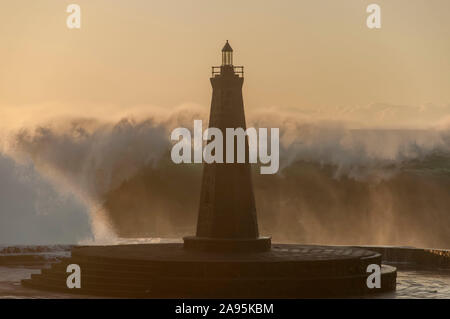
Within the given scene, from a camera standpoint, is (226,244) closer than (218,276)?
No

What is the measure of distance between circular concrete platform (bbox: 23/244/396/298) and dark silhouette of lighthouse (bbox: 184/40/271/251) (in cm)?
281

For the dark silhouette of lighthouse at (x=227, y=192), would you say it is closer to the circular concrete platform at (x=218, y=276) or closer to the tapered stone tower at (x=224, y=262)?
the tapered stone tower at (x=224, y=262)

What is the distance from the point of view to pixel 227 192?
52.5 m

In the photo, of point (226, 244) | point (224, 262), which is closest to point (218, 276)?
point (224, 262)

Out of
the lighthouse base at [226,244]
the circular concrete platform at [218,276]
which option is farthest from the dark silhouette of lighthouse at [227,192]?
the circular concrete platform at [218,276]

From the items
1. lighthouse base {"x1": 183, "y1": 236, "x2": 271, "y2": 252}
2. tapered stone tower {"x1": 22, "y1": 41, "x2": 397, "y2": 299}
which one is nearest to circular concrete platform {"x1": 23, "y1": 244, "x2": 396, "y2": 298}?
tapered stone tower {"x1": 22, "y1": 41, "x2": 397, "y2": 299}

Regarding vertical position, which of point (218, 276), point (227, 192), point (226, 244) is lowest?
point (218, 276)

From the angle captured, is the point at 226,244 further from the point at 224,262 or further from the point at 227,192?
the point at 224,262

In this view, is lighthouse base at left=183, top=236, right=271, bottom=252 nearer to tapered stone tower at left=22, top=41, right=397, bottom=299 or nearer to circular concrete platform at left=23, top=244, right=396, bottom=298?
tapered stone tower at left=22, top=41, right=397, bottom=299

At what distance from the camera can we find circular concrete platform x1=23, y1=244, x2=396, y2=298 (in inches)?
1807

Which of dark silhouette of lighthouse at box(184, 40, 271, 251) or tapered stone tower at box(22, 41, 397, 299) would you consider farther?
dark silhouette of lighthouse at box(184, 40, 271, 251)

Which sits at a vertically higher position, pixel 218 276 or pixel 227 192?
pixel 227 192

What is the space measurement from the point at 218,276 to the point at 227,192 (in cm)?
716
